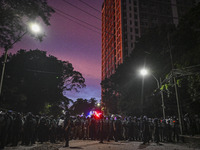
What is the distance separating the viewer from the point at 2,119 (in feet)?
30.1

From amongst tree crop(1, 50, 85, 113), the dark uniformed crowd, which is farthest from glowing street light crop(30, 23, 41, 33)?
tree crop(1, 50, 85, 113)

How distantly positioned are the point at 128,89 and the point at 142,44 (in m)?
9.71

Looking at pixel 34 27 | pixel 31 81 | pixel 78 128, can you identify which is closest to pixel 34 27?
pixel 34 27

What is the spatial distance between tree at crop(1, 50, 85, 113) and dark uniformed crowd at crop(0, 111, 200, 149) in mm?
18073

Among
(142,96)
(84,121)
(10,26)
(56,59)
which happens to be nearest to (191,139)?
(84,121)

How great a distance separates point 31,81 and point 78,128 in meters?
20.7

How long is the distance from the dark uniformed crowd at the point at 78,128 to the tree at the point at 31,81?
59.3 ft

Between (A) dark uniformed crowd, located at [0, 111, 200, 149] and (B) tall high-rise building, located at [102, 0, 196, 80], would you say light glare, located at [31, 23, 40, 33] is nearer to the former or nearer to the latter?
(A) dark uniformed crowd, located at [0, 111, 200, 149]

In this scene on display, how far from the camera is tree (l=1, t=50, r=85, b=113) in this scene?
96.5ft

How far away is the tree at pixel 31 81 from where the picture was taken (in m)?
29.4

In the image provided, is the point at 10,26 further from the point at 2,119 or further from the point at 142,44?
the point at 142,44

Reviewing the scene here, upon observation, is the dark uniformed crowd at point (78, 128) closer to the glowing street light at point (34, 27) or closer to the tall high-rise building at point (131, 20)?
the glowing street light at point (34, 27)

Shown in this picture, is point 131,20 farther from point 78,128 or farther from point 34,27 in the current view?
point 78,128

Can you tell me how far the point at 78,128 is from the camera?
16.1 metres
